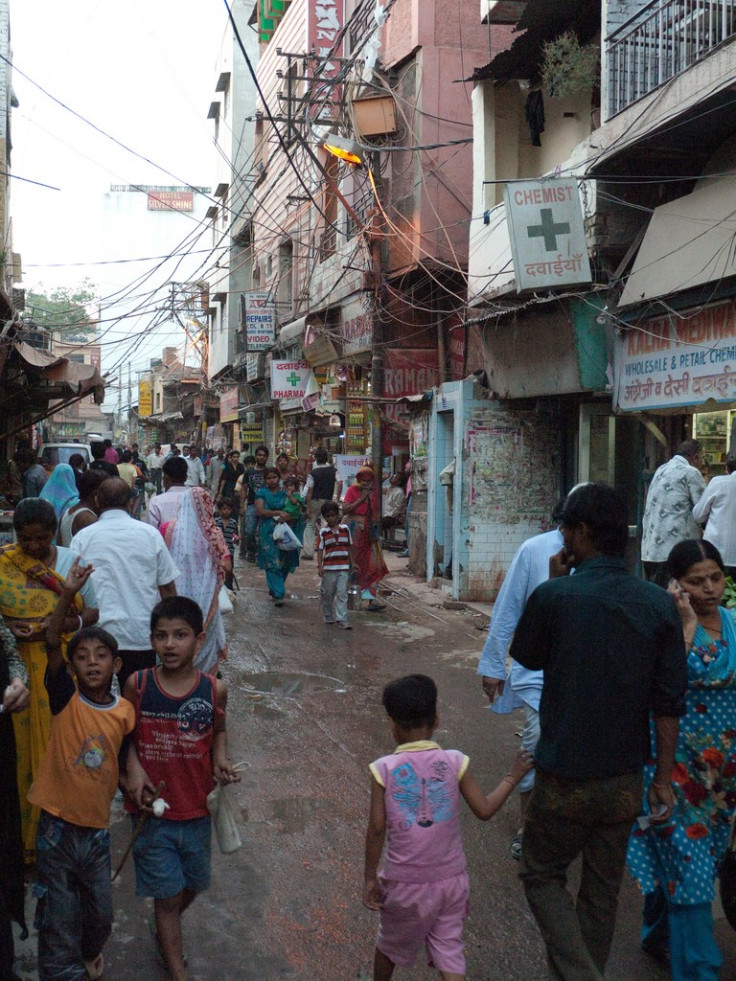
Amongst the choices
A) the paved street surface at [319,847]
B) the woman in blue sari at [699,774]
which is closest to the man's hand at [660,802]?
the woman in blue sari at [699,774]

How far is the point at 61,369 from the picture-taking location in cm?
1394

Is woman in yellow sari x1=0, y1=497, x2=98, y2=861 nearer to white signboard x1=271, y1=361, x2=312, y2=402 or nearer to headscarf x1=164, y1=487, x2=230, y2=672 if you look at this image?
headscarf x1=164, y1=487, x2=230, y2=672

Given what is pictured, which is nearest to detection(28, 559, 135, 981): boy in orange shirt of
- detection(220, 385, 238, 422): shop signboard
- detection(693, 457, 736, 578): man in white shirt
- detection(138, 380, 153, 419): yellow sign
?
detection(693, 457, 736, 578): man in white shirt

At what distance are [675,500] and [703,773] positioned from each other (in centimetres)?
585

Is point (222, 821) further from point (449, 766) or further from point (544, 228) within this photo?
point (544, 228)

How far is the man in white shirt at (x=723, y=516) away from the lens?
27.6ft

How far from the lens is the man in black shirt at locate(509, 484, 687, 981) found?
10.3 ft

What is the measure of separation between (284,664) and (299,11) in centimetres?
1963

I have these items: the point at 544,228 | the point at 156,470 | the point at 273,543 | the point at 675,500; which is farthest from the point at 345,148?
the point at 156,470

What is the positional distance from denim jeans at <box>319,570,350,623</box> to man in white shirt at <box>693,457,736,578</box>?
4.21 m

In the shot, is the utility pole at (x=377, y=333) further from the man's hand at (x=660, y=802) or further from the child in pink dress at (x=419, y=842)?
the child in pink dress at (x=419, y=842)

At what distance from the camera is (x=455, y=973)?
10.3ft

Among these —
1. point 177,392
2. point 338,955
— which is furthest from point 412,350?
point 177,392

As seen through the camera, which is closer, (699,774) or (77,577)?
(699,774)
